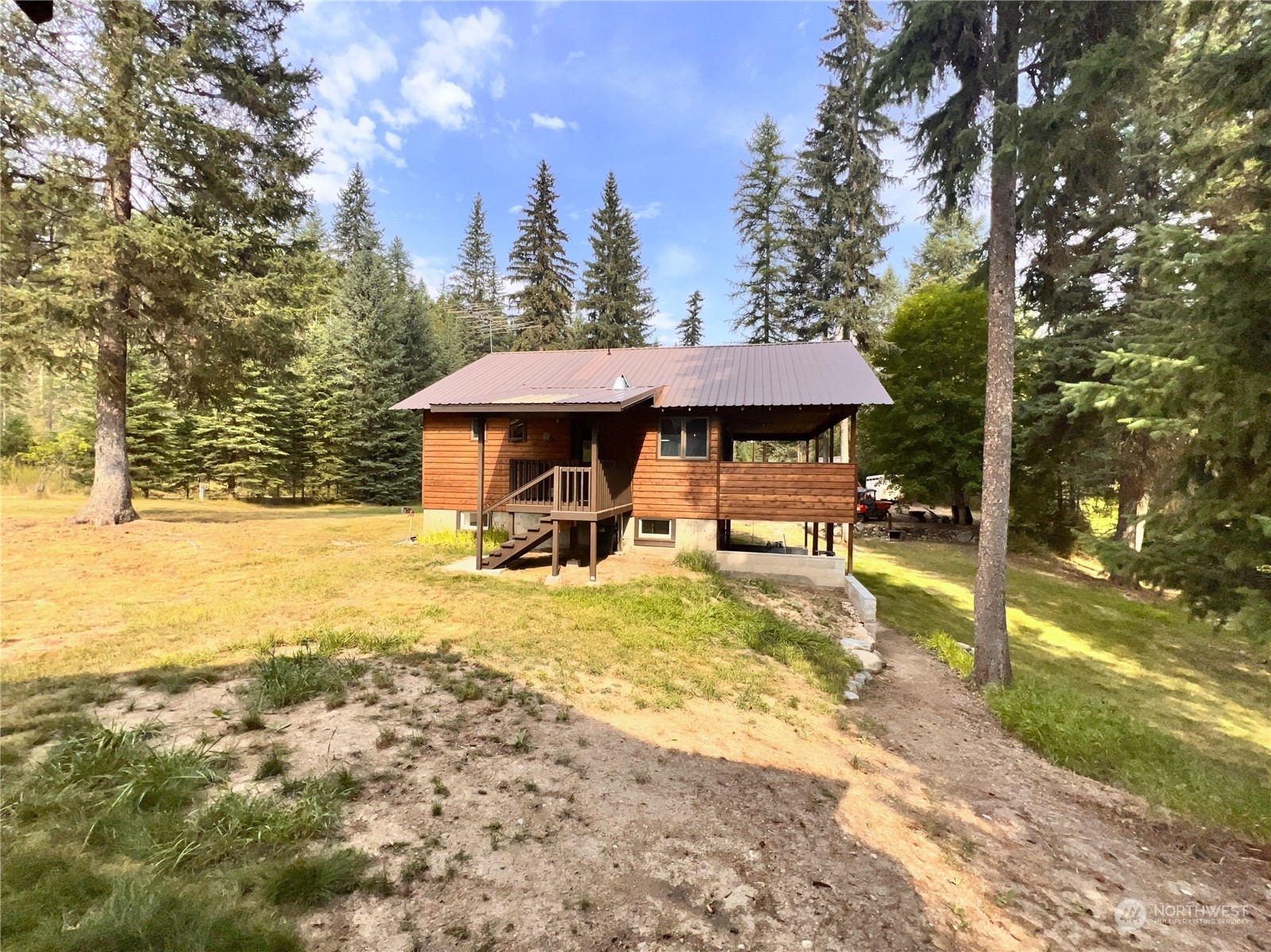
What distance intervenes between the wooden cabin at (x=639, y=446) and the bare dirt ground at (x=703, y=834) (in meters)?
6.14

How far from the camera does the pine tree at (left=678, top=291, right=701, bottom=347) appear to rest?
40.8 m

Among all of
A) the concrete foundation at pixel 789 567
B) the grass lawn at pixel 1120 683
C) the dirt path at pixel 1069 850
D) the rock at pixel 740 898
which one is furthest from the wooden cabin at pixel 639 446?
the rock at pixel 740 898

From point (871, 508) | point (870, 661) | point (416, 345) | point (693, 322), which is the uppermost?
point (693, 322)

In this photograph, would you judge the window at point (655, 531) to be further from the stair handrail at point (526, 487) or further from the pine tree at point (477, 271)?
the pine tree at point (477, 271)

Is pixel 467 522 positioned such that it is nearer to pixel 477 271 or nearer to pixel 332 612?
pixel 332 612

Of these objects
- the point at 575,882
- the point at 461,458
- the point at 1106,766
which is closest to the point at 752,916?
the point at 575,882

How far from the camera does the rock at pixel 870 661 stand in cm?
864

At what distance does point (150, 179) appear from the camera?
12.5 m

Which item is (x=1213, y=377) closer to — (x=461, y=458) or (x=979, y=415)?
(x=461, y=458)

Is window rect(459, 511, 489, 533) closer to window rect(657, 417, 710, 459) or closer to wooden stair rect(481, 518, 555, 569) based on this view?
wooden stair rect(481, 518, 555, 569)

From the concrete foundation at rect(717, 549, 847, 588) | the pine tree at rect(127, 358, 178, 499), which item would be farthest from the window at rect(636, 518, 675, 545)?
the pine tree at rect(127, 358, 178, 499)

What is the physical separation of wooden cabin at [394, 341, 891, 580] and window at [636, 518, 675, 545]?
Result: 0.11 feet

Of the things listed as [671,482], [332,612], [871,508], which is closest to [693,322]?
[871,508]

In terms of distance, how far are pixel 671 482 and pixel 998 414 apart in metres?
7.26
